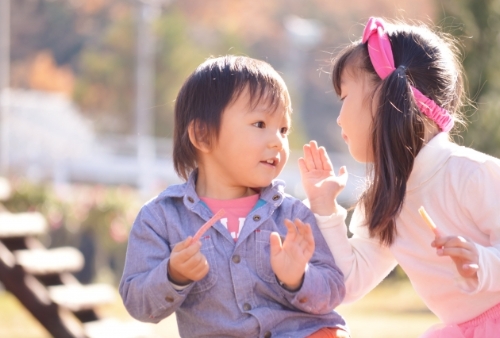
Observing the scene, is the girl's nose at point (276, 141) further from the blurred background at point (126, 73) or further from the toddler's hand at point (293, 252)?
the blurred background at point (126, 73)

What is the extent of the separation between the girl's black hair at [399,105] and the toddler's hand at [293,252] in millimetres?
385

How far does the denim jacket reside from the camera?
2.64 metres

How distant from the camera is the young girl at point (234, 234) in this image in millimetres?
2617

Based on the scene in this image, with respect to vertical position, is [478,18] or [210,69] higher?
[210,69]

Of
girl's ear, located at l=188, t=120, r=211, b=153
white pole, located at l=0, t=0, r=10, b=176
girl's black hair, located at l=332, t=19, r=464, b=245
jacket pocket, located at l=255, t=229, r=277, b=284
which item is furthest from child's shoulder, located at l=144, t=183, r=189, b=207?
white pole, located at l=0, t=0, r=10, b=176

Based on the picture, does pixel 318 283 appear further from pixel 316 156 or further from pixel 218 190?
pixel 316 156

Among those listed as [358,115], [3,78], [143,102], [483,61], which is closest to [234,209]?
[358,115]

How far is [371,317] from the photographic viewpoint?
32.1 feet

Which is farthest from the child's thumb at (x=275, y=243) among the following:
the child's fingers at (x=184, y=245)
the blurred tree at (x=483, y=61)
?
the blurred tree at (x=483, y=61)

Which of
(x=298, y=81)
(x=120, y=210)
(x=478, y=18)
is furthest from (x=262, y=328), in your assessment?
(x=298, y=81)

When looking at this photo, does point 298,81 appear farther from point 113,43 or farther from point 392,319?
point 392,319

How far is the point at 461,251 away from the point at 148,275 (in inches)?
37.7

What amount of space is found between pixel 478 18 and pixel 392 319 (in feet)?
11.8

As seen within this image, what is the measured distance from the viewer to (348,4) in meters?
37.1
